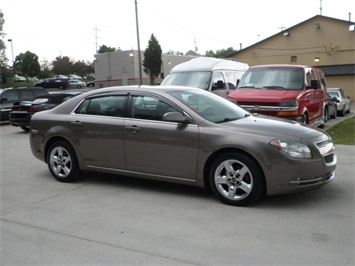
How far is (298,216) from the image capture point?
4656 mm

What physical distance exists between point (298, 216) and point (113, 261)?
7.39ft

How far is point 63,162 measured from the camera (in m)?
6.51

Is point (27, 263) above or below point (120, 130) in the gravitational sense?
below

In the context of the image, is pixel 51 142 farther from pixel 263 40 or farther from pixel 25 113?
pixel 263 40

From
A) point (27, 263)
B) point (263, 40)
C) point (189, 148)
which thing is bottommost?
point (27, 263)

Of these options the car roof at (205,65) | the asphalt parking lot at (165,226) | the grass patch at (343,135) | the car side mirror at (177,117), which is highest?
the car roof at (205,65)

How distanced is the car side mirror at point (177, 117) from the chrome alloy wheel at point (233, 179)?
2.52 feet

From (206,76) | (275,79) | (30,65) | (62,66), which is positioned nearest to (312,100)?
(275,79)

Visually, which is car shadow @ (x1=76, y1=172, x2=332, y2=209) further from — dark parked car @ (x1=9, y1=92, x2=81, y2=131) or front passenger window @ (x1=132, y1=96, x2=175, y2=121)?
dark parked car @ (x1=9, y1=92, x2=81, y2=131)

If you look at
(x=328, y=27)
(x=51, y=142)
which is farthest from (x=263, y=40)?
(x=51, y=142)

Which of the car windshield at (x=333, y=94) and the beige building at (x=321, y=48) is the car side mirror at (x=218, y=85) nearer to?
the car windshield at (x=333, y=94)

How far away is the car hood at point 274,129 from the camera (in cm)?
495

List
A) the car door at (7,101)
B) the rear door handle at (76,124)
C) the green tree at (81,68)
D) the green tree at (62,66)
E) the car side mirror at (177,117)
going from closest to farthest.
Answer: the car side mirror at (177,117) < the rear door handle at (76,124) < the car door at (7,101) < the green tree at (62,66) < the green tree at (81,68)

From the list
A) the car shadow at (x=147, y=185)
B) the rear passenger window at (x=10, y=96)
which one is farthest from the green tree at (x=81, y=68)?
the car shadow at (x=147, y=185)
